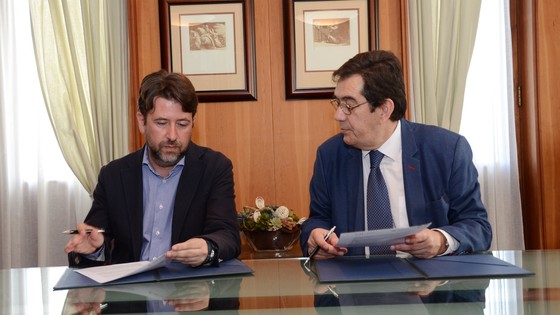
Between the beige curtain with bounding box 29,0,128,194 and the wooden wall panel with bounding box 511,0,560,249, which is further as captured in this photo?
the beige curtain with bounding box 29,0,128,194

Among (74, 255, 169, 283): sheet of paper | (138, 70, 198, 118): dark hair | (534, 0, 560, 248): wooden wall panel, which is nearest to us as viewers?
(74, 255, 169, 283): sheet of paper

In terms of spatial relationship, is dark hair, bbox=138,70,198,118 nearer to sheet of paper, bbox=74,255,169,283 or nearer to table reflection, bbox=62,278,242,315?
sheet of paper, bbox=74,255,169,283

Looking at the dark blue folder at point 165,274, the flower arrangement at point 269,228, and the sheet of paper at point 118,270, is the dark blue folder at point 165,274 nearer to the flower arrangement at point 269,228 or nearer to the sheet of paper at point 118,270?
the sheet of paper at point 118,270

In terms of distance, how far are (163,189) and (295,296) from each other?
1.47 metres

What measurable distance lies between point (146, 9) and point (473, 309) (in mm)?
3801

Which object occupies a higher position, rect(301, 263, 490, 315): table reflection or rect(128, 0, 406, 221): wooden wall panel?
rect(128, 0, 406, 221): wooden wall panel

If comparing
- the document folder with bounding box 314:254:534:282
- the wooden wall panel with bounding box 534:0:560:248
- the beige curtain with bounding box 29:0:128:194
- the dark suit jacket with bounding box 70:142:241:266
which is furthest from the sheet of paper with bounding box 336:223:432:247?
the beige curtain with bounding box 29:0:128:194

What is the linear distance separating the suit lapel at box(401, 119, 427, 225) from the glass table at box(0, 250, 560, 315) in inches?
27.8

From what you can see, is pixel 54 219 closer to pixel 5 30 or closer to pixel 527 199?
pixel 5 30

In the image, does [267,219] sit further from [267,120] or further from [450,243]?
[450,243]

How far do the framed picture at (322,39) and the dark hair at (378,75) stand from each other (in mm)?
1833

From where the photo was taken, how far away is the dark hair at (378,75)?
119 inches

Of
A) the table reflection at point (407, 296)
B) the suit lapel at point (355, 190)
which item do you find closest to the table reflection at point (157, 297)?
the table reflection at point (407, 296)

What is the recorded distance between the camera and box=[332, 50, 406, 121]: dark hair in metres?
3.02
